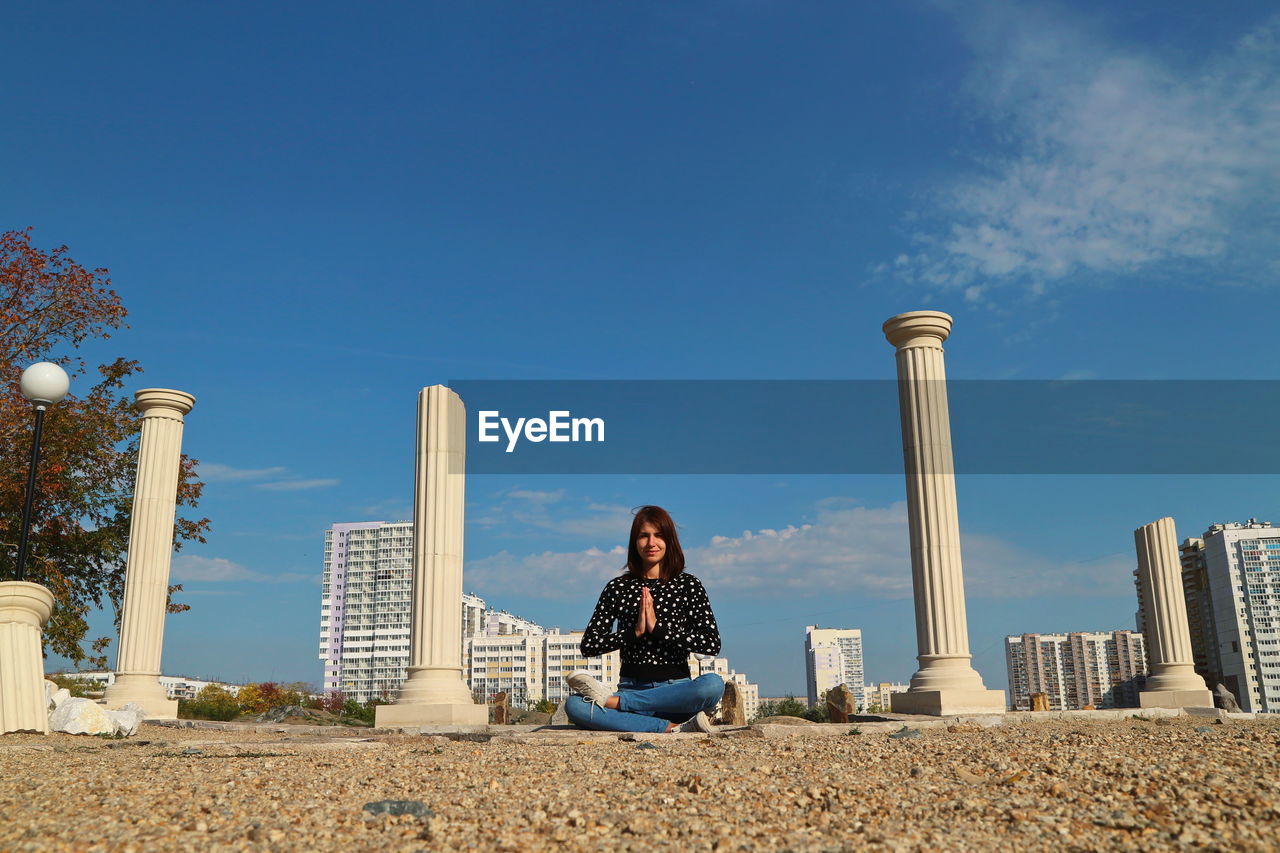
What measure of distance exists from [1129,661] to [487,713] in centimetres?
7357

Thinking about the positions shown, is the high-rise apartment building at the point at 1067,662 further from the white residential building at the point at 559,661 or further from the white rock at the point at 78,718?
the white rock at the point at 78,718

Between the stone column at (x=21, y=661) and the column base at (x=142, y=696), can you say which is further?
the column base at (x=142, y=696)

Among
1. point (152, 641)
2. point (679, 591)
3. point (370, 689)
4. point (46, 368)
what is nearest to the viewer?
point (679, 591)

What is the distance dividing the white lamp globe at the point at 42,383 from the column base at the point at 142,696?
18.4ft

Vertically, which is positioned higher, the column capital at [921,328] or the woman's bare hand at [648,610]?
the column capital at [921,328]

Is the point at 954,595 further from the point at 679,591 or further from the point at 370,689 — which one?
the point at 370,689

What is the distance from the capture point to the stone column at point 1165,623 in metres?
16.2

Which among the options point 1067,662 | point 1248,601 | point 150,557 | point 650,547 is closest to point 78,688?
point 150,557

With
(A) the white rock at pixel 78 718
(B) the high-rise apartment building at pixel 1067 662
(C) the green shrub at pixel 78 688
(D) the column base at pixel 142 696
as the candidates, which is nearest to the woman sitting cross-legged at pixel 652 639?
(A) the white rock at pixel 78 718

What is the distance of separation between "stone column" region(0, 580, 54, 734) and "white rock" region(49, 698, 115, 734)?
21.6 inches

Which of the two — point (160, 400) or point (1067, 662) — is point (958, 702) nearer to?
point (160, 400)

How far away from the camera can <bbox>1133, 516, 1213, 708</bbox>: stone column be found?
1625cm

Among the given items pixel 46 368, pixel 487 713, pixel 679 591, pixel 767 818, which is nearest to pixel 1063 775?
pixel 767 818

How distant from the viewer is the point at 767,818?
351 centimetres
